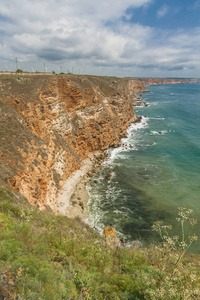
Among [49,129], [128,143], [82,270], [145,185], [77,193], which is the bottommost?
[77,193]

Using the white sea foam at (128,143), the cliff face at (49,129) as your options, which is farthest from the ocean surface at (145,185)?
the cliff face at (49,129)

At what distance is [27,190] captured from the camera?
1814 cm

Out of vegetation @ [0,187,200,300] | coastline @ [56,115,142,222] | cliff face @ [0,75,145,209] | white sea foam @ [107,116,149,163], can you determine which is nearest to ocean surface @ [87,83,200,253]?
white sea foam @ [107,116,149,163]

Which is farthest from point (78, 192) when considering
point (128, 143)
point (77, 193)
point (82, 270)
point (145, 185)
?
point (128, 143)

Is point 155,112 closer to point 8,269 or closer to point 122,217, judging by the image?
point 122,217

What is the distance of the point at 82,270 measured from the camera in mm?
6367

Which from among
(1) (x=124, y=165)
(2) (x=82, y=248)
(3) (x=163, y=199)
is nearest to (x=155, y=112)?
(1) (x=124, y=165)

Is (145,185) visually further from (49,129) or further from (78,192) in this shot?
(49,129)

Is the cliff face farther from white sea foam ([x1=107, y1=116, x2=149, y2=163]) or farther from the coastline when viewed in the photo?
white sea foam ([x1=107, y1=116, x2=149, y2=163])

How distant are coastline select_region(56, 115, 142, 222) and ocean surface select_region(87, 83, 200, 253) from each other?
4.12 ft

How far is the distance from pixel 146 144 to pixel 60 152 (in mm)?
30519

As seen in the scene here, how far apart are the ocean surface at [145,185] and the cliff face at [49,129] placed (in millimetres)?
6645

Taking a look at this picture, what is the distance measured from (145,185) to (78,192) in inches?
518

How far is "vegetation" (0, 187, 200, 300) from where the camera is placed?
169 inches
